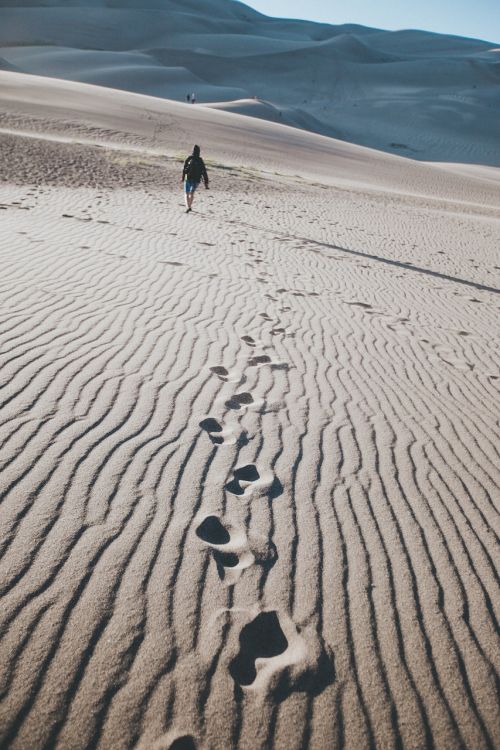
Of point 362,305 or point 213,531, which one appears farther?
point 362,305

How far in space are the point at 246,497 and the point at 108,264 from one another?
5.27m

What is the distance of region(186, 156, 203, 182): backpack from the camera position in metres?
11.2

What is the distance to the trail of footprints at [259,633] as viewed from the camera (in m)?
2.07

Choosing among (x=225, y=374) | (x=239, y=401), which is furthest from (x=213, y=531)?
(x=225, y=374)

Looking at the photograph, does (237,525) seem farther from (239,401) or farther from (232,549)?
(239,401)

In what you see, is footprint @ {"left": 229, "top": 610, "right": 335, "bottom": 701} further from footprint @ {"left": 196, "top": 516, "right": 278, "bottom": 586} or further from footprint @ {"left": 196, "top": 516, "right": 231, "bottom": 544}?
footprint @ {"left": 196, "top": 516, "right": 231, "bottom": 544}

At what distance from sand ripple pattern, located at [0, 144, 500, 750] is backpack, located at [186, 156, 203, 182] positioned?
6.13 metres

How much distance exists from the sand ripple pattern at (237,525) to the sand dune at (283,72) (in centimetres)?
4361

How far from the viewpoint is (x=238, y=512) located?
2.91 meters

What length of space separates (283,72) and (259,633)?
86954 mm

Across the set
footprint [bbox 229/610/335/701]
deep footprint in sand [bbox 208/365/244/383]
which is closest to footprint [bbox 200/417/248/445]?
deep footprint in sand [bbox 208/365/244/383]

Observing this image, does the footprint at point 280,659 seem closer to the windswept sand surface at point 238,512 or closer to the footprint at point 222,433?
the windswept sand surface at point 238,512

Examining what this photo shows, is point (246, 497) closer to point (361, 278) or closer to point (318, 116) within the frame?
point (361, 278)

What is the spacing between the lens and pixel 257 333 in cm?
562
